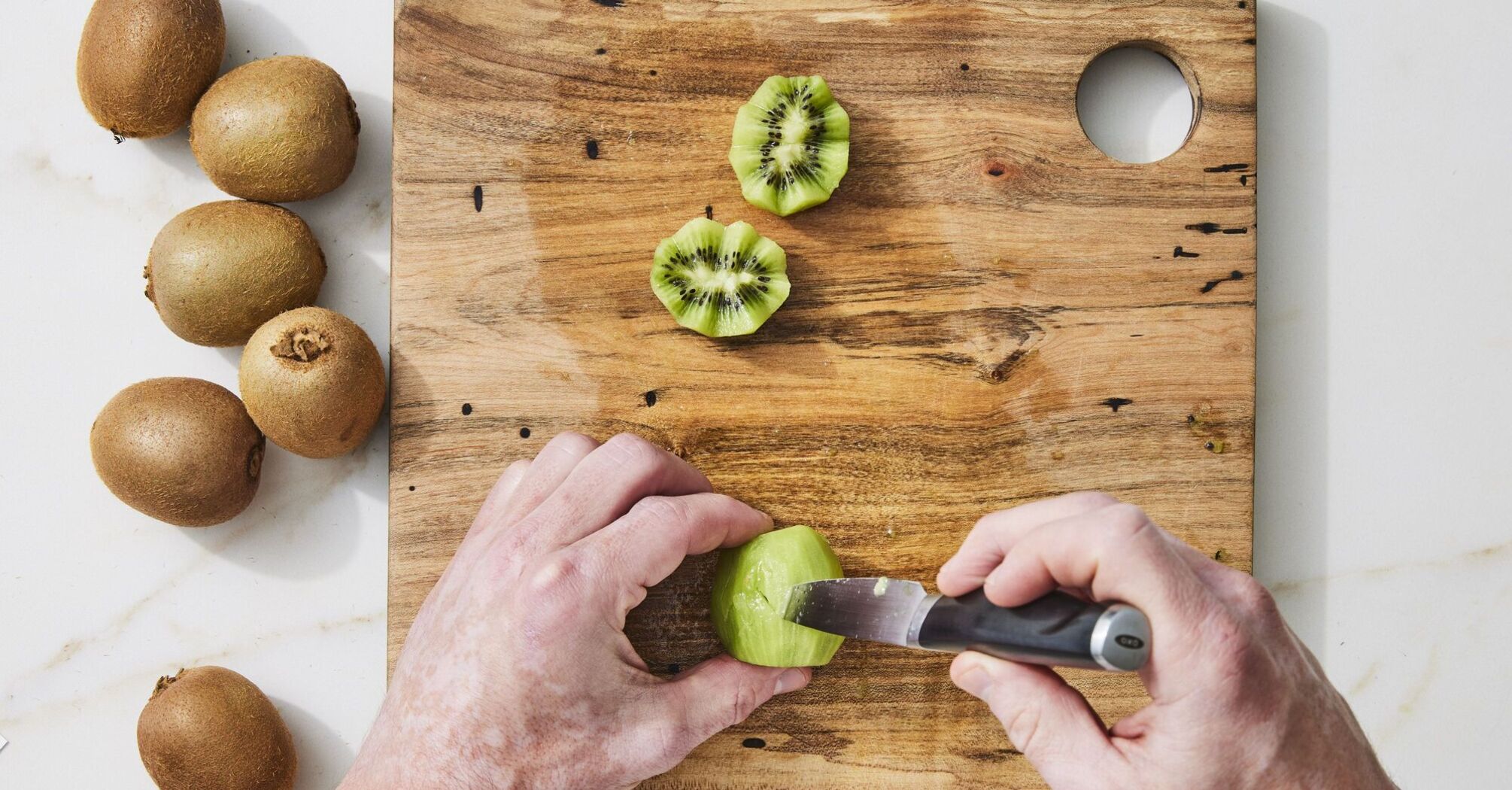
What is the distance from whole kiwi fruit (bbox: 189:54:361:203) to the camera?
2.16m

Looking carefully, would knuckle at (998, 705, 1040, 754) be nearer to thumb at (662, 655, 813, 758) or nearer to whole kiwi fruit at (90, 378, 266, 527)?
thumb at (662, 655, 813, 758)

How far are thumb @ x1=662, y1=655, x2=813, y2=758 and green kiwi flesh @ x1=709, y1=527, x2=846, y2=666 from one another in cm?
4

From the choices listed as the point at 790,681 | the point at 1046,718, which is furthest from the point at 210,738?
the point at 1046,718

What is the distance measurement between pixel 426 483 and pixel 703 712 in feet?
2.65

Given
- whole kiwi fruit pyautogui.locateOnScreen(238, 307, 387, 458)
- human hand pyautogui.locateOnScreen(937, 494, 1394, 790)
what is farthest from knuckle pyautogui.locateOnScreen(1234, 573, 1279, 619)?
whole kiwi fruit pyautogui.locateOnScreen(238, 307, 387, 458)

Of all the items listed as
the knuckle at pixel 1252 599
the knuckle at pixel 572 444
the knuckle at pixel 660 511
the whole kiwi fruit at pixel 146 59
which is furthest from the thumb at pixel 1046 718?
the whole kiwi fruit at pixel 146 59

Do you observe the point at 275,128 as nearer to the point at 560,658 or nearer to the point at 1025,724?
the point at 560,658

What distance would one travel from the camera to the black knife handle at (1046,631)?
145 centimetres

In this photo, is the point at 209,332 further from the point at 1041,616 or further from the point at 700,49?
the point at 1041,616

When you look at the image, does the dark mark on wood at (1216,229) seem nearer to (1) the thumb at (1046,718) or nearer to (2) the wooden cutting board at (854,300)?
(2) the wooden cutting board at (854,300)

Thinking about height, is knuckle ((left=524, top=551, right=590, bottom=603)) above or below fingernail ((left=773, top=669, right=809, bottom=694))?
above

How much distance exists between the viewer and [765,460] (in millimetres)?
2264

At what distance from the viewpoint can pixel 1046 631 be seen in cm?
154

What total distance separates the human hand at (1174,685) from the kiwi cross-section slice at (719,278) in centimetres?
80
